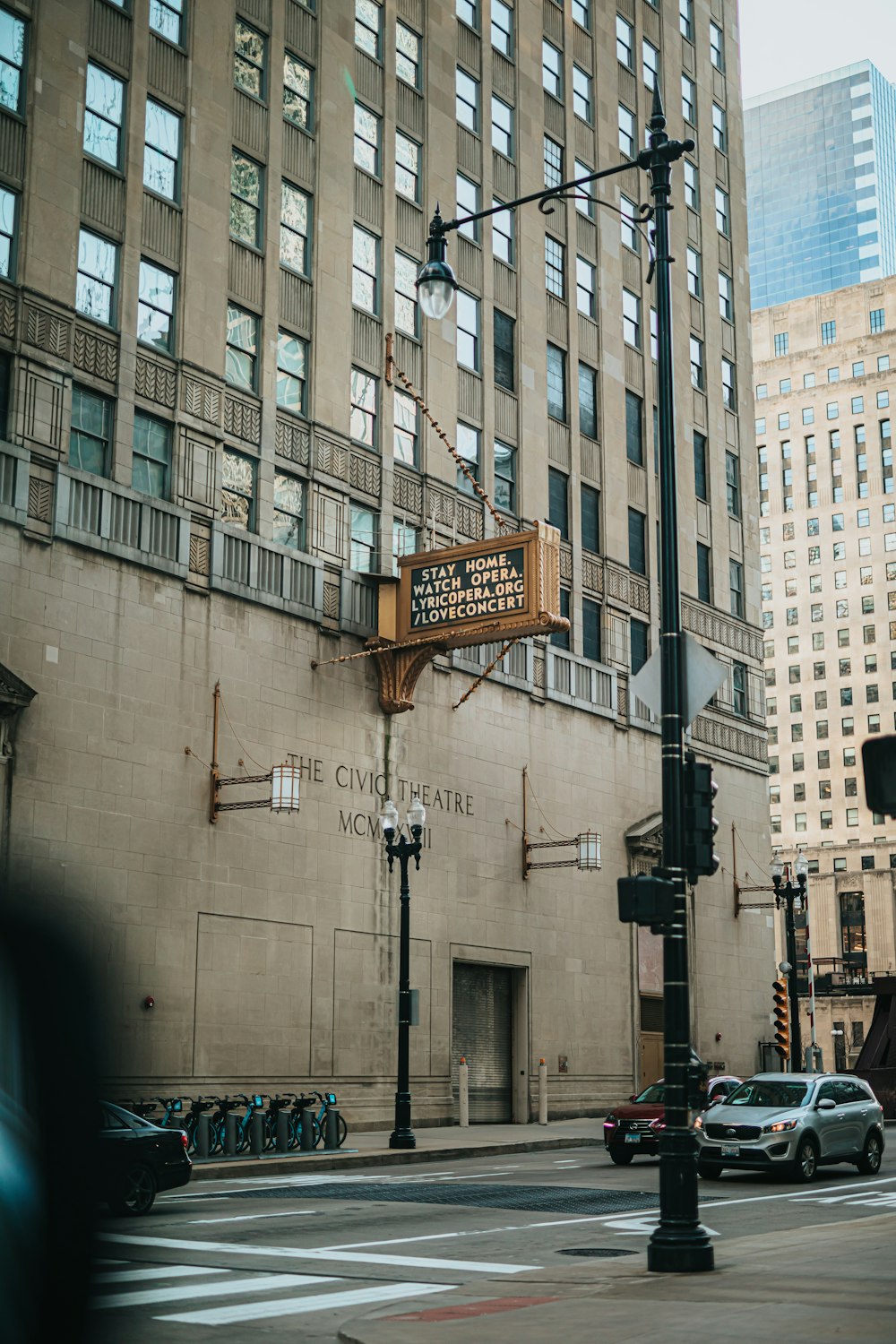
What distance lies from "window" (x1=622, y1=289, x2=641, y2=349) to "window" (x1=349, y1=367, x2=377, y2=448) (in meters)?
14.4

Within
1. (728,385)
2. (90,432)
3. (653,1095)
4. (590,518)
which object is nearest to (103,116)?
(90,432)

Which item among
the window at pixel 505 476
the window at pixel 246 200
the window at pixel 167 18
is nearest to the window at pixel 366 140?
the window at pixel 246 200

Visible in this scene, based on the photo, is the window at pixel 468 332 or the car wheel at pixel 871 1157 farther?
the window at pixel 468 332

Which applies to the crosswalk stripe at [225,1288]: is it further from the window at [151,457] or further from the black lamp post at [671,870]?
the window at [151,457]

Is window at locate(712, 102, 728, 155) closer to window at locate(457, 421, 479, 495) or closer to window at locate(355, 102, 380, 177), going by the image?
window at locate(355, 102, 380, 177)

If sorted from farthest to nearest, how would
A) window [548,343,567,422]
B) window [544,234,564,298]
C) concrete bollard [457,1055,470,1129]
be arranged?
window [544,234,564,298] < window [548,343,567,422] < concrete bollard [457,1055,470,1129]

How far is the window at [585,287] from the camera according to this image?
4669cm

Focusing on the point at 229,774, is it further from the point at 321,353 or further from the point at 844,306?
the point at 844,306

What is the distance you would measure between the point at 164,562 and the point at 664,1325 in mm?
22484

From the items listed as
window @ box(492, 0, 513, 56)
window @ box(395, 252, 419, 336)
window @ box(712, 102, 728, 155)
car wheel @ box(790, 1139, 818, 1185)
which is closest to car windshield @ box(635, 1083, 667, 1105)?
car wheel @ box(790, 1139, 818, 1185)

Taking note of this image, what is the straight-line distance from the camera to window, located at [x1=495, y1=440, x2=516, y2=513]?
1635 inches

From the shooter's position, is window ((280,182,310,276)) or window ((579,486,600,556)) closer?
window ((280,182,310,276))

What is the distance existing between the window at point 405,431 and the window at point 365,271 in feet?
7.74

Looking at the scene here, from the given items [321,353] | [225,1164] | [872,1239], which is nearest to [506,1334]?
[872,1239]
